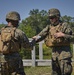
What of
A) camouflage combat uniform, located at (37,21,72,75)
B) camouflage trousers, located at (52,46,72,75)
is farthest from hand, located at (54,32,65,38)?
camouflage trousers, located at (52,46,72,75)

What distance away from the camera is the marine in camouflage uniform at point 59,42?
7.82 metres

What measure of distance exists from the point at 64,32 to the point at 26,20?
5097 centimetres

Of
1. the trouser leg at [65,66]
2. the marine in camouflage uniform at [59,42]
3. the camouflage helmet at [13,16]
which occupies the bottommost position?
the trouser leg at [65,66]

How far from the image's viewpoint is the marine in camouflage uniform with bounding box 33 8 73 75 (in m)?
7.82

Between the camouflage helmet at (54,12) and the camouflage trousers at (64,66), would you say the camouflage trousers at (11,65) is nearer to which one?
the camouflage trousers at (64,66)

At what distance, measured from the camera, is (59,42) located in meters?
7.87

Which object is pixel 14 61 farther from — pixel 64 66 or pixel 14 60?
pixel 64 66

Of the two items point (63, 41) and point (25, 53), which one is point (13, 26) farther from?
point (25, 53)

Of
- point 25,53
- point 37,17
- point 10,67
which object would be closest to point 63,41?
point 10,67

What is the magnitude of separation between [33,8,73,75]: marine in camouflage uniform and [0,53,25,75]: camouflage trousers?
124 centimetres

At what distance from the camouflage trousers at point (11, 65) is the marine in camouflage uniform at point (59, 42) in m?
1.24

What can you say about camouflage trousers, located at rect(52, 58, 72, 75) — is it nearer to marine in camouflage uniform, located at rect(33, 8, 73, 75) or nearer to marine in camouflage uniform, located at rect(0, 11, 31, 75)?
marine in camouflage uniform, located at rect(33, 8, 73, 75)

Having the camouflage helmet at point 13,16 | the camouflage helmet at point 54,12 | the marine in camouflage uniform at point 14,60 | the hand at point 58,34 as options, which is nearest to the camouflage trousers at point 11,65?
the marine in camouflage uniform at point 14,60

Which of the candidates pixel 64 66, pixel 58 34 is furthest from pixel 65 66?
pixel 58 34
